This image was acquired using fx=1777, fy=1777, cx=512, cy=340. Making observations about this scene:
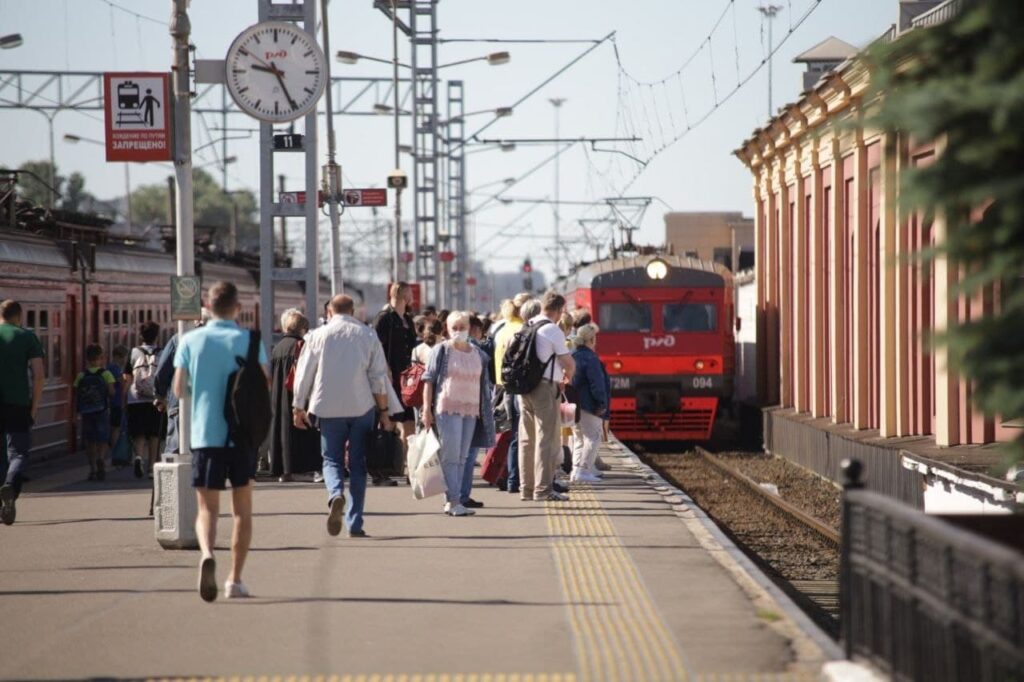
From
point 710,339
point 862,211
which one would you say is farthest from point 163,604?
point 710,339

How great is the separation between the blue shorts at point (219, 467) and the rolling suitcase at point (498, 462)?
7.84 meters

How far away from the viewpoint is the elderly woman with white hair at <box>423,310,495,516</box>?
1517 centimetres

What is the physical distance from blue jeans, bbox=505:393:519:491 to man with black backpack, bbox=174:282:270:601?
7133 millimetres

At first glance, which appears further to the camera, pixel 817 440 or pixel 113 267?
pixel 113 267

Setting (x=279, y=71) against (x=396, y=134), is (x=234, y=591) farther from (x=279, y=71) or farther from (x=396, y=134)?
(x=396, y=134)

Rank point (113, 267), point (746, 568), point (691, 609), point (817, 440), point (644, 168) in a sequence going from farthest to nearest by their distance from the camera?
point (644, 168)
point (113, 267)
point (817, 440)
point (746, 568)
point (691, 609)

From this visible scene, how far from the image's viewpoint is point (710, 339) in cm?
3042

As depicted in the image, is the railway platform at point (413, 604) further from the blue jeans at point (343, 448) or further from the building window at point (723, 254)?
the building window at point (723, 254)

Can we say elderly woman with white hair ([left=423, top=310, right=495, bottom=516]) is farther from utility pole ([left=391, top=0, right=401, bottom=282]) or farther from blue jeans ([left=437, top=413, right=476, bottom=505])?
utility pole ([left=391, top=0, right=401, bottom=282])

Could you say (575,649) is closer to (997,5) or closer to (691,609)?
(691,609)

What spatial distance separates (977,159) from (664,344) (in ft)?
81.6

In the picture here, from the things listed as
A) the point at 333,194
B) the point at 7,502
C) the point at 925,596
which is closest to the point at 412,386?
the point at 7,502

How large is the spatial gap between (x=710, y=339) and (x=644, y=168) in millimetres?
7395

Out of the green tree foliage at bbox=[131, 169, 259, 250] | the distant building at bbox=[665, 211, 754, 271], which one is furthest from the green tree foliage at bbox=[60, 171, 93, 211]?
the distant building at bbox=[665, 211, 754, 271]
